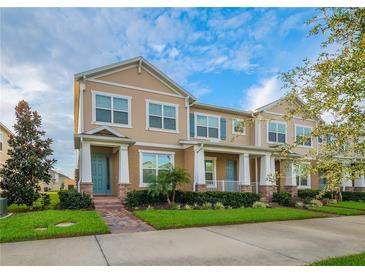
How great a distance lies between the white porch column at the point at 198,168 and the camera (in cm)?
1566

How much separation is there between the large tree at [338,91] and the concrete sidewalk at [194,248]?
69.1 inches

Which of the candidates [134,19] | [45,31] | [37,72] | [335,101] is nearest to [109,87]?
[37,72]

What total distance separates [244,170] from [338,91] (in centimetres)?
1175

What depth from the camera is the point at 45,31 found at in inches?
327

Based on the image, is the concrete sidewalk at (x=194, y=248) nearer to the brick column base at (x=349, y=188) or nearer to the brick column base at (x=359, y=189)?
the brick column base at (x=349, y=188)

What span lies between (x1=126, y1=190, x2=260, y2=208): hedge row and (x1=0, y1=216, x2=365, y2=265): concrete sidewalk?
5138mm

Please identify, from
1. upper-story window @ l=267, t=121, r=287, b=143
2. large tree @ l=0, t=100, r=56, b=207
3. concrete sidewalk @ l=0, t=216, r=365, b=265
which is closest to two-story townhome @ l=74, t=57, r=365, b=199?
large tree @ l=0, t=100, r=56, b=207

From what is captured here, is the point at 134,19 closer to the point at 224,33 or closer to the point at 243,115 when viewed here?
the point at 224,33

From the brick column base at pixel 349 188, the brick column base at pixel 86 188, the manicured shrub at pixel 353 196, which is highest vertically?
the brick column base at pixel 86 188

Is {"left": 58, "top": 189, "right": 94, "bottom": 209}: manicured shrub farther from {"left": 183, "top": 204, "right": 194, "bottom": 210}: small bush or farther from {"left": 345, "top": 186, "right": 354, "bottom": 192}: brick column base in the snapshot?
{"left": 345, "top": 186, "right": 354, "bottom": 192}: brick column base

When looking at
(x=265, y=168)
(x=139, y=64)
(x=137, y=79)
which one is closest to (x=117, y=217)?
(x=137, y=79)

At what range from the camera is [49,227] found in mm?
8289

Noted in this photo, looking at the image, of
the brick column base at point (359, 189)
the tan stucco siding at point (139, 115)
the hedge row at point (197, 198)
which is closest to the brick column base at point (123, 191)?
the hedge row at point (197, 198)

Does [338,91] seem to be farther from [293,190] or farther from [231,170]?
[293,190]
